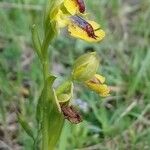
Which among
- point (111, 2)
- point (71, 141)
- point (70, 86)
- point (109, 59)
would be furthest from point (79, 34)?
point (111, 2)

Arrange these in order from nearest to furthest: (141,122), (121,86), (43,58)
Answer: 1. (43,58)
2. (141,122)
3. (121,86)

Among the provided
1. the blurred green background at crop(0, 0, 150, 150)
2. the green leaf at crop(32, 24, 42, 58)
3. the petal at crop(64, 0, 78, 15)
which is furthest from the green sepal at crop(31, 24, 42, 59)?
the blurred green background at crop(0, 0, 150, 150)

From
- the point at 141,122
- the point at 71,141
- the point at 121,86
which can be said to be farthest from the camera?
the point at 121,86

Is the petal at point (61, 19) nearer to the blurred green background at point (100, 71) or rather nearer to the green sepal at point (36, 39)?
the green sepal at point (36, 39)

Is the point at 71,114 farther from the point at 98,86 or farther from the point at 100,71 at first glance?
the point at 100,71

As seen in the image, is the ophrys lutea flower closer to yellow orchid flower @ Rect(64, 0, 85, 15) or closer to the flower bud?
yellow orchid flower @ Rect(64, 0, 85, 15)

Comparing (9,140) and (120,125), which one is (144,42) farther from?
(9,140)

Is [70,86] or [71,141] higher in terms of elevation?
[70,86]

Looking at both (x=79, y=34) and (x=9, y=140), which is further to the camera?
(x=9, y=140)
